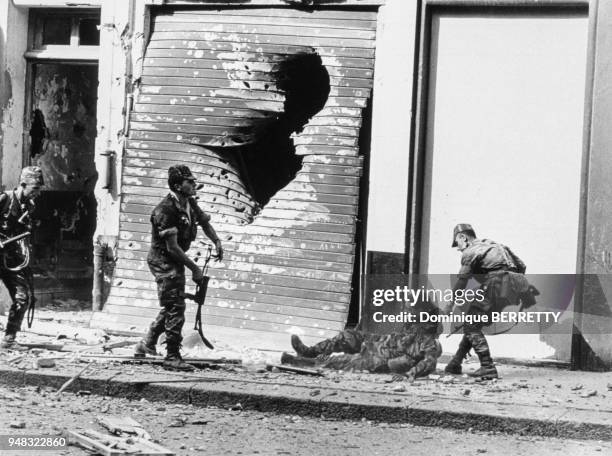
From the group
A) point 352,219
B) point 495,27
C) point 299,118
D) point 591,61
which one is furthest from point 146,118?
point 591,61

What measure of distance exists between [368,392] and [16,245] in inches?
144

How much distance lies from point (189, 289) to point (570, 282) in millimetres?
3897

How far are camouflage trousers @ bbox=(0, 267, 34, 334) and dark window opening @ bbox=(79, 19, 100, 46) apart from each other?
12.2 ft

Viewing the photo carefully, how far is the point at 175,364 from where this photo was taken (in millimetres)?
9461

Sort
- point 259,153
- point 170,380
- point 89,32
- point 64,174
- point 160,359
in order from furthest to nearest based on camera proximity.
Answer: point 64,174 < point 89,32 < point 259,153 < point 160,359 < point 170,380

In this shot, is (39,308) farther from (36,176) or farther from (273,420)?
(273,420)

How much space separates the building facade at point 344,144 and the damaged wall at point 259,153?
0.06ft

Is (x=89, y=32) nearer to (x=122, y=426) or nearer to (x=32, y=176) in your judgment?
(x=32, y=176)

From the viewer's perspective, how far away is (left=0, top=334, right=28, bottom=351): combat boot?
33.6 feet

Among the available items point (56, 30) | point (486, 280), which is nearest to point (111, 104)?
point (56, 30)

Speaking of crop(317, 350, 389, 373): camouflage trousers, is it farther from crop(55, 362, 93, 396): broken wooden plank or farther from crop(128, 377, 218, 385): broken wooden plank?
crop(55, 362, 93, 396): broken wooden plank

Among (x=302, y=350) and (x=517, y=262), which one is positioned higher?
(x=517, y=262)

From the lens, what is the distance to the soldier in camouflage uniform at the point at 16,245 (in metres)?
10.2

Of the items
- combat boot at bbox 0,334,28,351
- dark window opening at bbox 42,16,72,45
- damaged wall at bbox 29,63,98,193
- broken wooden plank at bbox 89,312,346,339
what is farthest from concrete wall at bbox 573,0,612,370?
damaged wall at bbox 29,63,98,193
